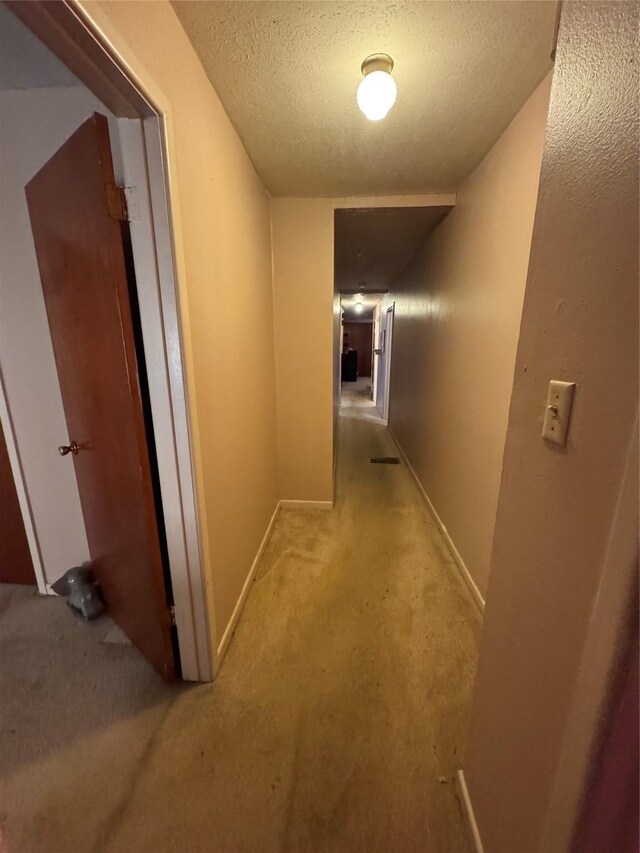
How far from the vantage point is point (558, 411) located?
61 cm

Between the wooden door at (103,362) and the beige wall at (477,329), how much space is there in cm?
152

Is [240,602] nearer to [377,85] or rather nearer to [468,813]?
[468,813]

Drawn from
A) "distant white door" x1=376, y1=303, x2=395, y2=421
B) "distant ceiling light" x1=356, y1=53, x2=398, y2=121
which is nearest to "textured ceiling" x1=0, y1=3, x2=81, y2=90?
"distant ceiling light" x1=356, y1=53, x2=398, y2=121

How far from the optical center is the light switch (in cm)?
59

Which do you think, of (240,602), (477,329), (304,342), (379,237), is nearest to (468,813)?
(240,602)

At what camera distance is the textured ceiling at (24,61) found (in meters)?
1.02

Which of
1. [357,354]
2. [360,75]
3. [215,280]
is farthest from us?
[357,354]

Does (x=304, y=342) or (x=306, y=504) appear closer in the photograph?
(x=304, y=342)

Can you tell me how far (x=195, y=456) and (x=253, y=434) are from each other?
814 millimetres

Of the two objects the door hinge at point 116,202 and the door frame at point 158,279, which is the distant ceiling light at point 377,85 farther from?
the door hinge at point 116,202

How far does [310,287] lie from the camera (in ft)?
7.95

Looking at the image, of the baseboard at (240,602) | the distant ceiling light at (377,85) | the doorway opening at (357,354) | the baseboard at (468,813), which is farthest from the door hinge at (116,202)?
the doorway opening at (357,354)

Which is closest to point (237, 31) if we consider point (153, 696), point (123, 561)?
point (123, 561)

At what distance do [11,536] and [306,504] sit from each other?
6.14ft
